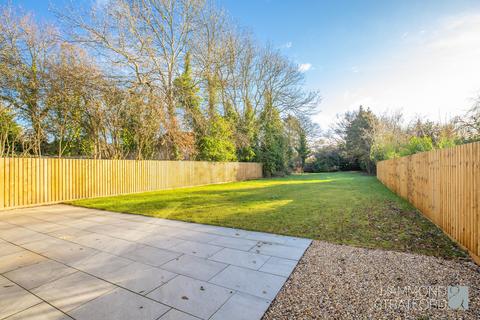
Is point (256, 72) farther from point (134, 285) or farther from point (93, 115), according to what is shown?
point (134, 285)

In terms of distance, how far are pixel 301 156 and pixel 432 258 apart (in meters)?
28.6

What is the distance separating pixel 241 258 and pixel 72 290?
1.72 meters

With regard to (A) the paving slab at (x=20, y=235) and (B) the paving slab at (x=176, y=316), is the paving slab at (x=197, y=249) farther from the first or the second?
(A) the paving slab at (x=20, y=235)

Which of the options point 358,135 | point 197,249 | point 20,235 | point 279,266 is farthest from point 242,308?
point 358,135

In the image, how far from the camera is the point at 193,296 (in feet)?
6.31

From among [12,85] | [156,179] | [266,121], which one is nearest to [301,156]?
[266,121]

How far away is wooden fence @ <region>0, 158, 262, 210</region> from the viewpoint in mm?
5887

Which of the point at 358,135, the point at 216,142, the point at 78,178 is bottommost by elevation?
the point at 78,178

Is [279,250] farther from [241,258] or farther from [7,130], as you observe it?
[7,130]

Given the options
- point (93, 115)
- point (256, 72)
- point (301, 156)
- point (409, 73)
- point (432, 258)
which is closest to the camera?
point (432, 258)

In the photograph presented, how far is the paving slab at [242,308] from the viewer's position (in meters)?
1.66

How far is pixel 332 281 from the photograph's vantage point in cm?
217

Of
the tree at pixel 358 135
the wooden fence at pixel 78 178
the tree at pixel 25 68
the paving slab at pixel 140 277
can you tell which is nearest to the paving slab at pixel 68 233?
the paving slab at pixel 140 277

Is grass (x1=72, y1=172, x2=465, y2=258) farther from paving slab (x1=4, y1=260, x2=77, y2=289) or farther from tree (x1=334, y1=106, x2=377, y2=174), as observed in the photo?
tree (x1=334, y1=106, x2=377, y2=174)
